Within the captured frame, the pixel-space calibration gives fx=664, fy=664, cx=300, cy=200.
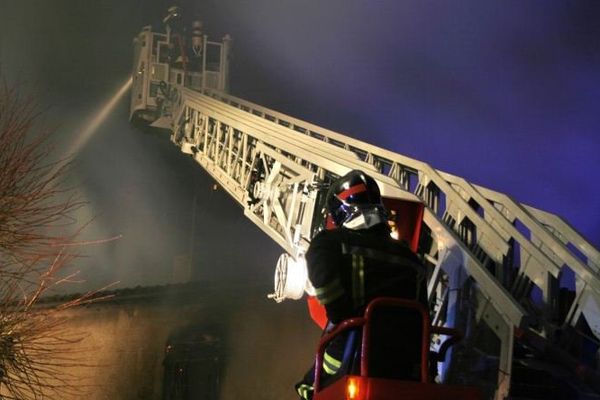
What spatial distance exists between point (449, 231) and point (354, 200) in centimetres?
166

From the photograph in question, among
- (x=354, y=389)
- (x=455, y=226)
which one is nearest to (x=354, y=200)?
(x=354, y=389)

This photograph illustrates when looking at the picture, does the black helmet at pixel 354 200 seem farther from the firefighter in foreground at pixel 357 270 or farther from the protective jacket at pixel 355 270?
the protective jacket at pixel 355 270

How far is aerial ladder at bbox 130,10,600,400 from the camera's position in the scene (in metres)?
4.41

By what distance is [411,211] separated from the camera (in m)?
4.88

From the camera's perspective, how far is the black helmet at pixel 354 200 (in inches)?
126

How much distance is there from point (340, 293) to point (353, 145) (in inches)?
170

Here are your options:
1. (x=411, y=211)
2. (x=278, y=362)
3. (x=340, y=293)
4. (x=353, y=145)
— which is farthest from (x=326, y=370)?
A: (x=278, y=362)

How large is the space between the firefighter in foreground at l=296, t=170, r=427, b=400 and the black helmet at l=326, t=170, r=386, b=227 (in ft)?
0.05

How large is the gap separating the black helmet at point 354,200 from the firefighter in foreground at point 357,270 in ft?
0.05

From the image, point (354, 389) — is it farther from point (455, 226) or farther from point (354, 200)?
point (455, 226)

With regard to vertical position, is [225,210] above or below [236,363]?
above

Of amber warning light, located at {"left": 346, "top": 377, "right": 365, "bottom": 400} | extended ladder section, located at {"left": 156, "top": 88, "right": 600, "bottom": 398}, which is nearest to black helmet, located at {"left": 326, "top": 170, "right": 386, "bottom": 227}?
amber warning light, located at {"left": 346, "top": 377, "right": 365, "bottom": 400}

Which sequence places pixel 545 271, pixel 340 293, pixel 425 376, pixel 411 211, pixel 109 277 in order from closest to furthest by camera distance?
pixel 425 376, pixel 340 293, pixel 545 271, pixel 411 211, pixel 109 277

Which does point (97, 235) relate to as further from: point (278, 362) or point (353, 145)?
point (353, 145)
